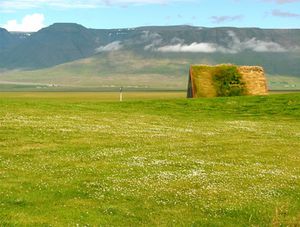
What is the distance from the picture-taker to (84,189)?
76.7 ft

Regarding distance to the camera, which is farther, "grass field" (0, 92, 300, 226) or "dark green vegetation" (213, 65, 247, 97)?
"dark green vegetation" (213, 65, 247, 97)

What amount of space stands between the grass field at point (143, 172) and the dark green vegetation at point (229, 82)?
113ft

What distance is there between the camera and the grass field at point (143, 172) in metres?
20.8

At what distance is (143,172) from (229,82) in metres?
58.9

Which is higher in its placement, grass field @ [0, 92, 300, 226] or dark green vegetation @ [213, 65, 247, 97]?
dark green vegetation @ [213, 65, 247, 97]

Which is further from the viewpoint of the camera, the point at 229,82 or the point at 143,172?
the point at 229,82

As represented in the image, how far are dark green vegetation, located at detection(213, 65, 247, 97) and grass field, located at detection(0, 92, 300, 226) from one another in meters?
34.3

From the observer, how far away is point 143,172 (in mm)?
26703

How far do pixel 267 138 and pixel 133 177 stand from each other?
1773 centimetres

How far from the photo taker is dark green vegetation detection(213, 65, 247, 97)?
83.1 m

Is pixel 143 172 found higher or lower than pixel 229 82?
lower

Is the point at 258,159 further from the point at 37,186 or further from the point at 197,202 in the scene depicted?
the point at 37,186

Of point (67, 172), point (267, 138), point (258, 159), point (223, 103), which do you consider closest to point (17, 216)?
point (67, 172)

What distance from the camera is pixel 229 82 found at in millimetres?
83688
